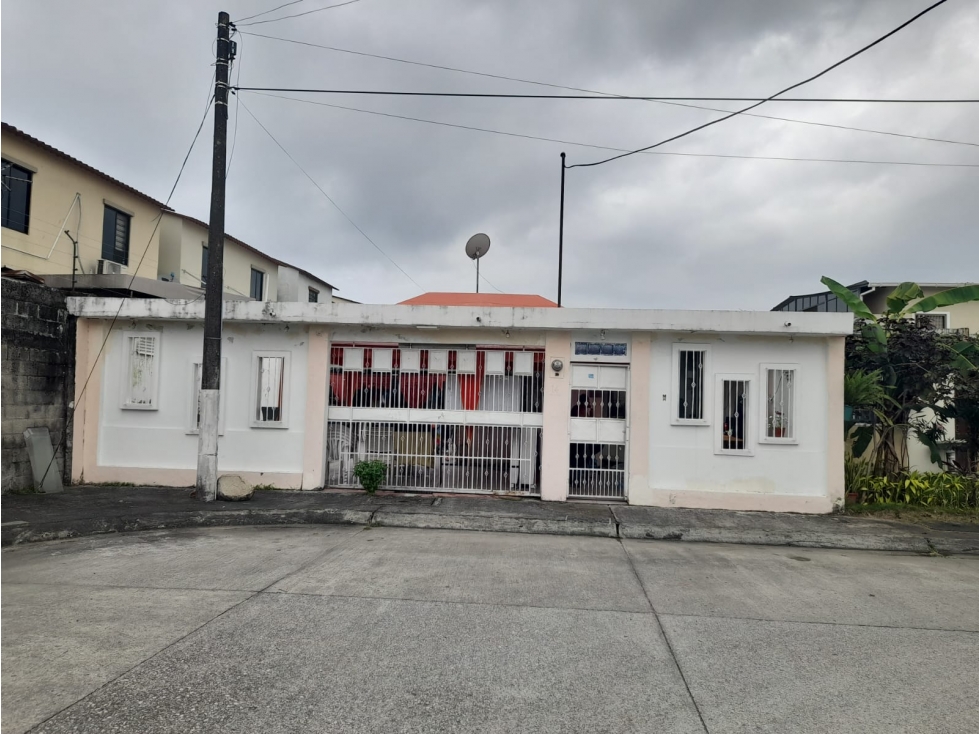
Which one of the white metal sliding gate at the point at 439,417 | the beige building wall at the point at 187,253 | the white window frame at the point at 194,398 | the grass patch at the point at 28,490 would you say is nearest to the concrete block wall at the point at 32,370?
the grass patch at the point at 28,490

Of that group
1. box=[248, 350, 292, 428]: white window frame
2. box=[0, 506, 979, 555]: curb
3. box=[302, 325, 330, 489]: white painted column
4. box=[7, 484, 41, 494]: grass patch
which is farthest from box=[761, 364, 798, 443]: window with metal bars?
box=[7, 484, 41, 494]: grass patch

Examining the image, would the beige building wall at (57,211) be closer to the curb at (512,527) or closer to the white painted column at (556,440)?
the curb at (512,527)

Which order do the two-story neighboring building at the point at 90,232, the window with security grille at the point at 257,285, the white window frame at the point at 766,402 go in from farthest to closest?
the window with security grille at the point at 257,285, the two-story neighboring building at the point at 90,232, the white window frame at the point at 766,402

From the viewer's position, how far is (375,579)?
19.9ft

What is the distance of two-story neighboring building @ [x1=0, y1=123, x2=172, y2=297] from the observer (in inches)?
546

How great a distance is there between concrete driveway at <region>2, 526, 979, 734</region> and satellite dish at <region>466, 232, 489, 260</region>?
324 inches

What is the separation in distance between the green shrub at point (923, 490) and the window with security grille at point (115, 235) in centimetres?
1845

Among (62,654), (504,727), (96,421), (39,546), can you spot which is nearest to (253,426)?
(96,421)

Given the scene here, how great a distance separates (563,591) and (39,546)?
20.2ft

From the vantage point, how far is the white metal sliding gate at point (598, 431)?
10031 millimetres

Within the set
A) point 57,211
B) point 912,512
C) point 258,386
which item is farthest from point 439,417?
point 57,211

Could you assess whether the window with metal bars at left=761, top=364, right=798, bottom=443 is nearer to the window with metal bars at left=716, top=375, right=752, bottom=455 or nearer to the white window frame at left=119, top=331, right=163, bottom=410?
the window with metal bars at left=716, top=375, right=752, bottom=455

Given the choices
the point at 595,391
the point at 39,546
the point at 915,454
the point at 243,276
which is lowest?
the point at 39,546

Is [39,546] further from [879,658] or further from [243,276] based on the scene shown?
[243,276]
